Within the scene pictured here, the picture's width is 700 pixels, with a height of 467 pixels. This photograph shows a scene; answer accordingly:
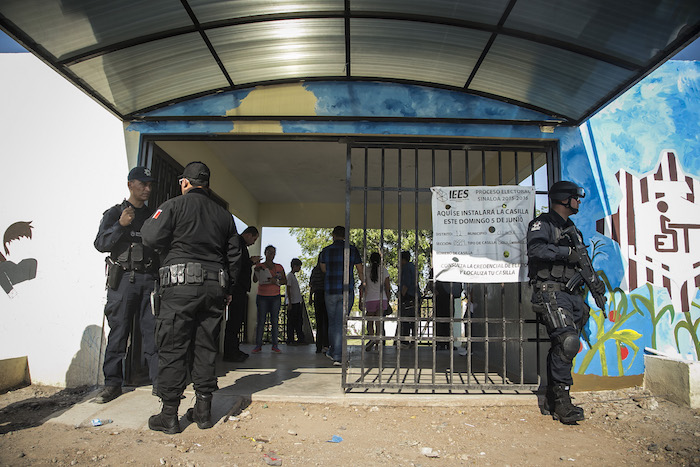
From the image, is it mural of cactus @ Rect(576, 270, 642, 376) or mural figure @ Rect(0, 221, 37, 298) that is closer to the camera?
mural of cactus @ Rect(576, 270, 642, 376)

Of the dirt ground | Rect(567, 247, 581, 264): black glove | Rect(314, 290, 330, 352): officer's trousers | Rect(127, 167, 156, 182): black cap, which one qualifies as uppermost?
Rect(127, 167, 156, 182): black cap

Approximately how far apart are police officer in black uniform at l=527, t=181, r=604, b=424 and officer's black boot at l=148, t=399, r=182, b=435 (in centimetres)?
290

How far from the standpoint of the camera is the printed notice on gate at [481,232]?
456 centimetres

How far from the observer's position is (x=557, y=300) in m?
3.95

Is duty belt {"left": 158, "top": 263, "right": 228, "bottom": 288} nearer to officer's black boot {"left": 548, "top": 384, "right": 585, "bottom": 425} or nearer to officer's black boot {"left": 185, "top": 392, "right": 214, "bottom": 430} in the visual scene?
officer's black boot {"left": 185, "top": 392, "right": 214, "bottom": 430}

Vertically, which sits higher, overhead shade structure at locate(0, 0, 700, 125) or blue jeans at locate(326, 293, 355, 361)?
overhead shade structure at locate(0, 0, 700, 125)

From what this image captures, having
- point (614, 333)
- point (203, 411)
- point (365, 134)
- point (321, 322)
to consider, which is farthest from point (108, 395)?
point (614, 333)

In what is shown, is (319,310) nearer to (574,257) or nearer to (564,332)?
(564,332)

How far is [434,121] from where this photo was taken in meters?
4.75

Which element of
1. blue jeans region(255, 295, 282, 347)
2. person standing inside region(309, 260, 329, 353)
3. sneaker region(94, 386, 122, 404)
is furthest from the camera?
person standing inside region(309, 260, 329, 353)

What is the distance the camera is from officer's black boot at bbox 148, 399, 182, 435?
333cm

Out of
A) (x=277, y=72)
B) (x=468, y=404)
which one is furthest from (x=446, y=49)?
(x=468, y=404)

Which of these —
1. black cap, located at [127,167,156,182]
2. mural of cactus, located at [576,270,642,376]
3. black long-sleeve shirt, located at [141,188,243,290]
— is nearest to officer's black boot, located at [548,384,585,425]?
mural of cactus, located at [576,270,642,376]

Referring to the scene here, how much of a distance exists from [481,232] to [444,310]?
4194 millimetres
